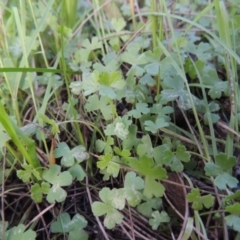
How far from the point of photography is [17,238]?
893mm

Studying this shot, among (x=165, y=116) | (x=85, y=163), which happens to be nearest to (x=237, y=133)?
(x=165, y=116)

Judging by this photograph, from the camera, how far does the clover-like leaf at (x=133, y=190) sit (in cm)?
89

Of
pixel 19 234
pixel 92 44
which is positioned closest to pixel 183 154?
pixel 19 234

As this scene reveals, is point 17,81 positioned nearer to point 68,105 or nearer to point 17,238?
point 68,105

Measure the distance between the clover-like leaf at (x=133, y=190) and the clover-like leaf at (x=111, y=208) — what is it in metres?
0.02

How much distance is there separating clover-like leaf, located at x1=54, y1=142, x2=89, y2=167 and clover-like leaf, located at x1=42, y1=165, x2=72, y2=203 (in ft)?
0.10

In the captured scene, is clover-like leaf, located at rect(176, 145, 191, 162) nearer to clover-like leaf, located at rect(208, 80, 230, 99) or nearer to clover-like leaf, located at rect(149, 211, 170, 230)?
clover-like leaf, located at rect(149, 211, 170, 230)

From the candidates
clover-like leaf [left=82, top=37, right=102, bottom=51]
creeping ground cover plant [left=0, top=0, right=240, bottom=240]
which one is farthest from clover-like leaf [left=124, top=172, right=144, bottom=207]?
clover-like leaf [left=82, top=37, right=102, bottom=51]

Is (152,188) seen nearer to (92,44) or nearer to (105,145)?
(105,145)

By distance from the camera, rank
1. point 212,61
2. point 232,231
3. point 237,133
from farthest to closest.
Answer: point 212,61, point 237,133, point 232,231

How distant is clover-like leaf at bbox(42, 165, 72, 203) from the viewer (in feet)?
3.09

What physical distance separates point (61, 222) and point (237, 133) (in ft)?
1.77

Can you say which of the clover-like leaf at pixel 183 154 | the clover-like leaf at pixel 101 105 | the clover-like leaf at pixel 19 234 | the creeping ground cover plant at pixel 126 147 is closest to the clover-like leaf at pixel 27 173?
the creeping ground cover plant at pixel 126 147

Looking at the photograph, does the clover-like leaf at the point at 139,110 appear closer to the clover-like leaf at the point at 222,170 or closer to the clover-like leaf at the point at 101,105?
the clover-like leaf at the point at 101,105
